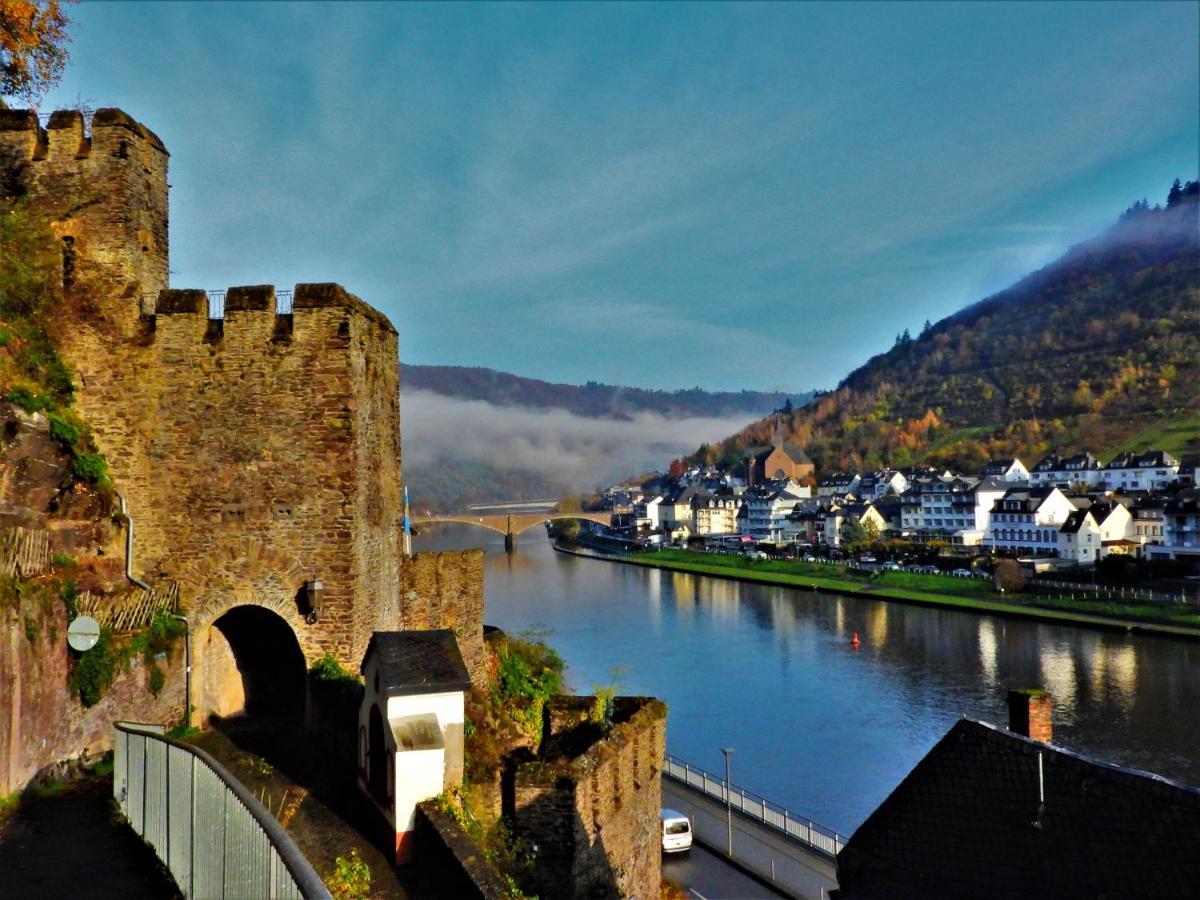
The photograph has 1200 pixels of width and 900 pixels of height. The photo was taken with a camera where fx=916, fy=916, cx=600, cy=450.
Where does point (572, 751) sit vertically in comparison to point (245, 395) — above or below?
below

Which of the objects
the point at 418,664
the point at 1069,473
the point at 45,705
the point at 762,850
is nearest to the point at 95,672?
the point at 45,705

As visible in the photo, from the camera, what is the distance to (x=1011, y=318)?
192375mm

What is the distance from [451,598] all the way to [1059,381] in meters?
153

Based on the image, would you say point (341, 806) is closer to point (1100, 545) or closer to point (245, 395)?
point (245, 395)

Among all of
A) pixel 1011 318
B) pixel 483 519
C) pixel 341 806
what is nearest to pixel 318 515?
pixel 341 806

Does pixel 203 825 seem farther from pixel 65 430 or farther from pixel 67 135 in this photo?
pixel 67 135

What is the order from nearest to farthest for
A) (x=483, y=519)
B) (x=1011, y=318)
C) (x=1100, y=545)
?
(x=1100, y=545), (x=483, y=519), (x=1011, y=318)

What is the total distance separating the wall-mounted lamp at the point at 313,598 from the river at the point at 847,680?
1404 cm

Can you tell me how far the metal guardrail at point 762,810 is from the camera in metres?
18.4

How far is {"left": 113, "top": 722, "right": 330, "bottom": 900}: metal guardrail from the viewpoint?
12.6ft

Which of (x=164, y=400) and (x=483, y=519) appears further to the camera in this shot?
(x=483, y=519)

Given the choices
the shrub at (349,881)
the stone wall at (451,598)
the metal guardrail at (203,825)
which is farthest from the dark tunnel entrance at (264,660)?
the shrub at (349,881)

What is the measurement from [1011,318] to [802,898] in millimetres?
198172

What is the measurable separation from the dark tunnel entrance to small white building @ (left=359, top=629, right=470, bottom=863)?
4781 millimetres
